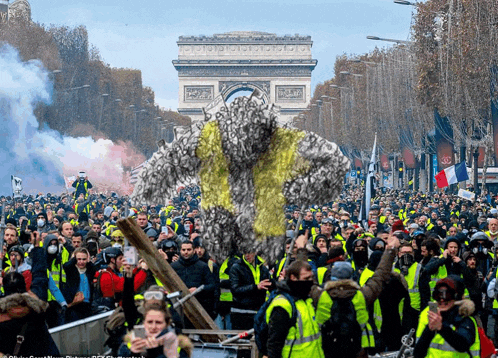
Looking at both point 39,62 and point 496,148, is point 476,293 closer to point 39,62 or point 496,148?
point 496,148

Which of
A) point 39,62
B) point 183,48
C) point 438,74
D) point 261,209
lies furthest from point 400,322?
point 183,48

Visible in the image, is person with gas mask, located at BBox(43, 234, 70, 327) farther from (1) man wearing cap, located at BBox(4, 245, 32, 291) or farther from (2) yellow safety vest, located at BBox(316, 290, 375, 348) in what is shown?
(2) yellow safety vest, located at BBox(316, 290, 375, 348)

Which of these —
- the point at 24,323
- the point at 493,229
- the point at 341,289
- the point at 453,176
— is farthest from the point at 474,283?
the point at 453,176

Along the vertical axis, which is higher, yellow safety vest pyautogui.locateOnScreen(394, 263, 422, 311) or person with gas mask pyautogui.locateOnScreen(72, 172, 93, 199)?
person with gas mask pyautogui.locateOnScreen(72, 172, 93, 199)

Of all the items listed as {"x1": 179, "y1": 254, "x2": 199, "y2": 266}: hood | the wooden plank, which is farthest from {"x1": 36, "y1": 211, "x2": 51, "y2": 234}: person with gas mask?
the wooden plank

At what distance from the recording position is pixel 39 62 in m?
50.4

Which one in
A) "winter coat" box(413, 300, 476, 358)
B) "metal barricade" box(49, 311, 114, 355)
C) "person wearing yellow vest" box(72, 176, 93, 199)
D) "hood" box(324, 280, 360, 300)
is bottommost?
"metal barricade" box(49, 311, 114, 355)

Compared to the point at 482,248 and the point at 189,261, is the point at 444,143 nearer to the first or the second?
the point at 482,248

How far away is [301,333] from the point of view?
6809 millimetres

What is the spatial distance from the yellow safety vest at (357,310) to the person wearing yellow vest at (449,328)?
2.26 ft

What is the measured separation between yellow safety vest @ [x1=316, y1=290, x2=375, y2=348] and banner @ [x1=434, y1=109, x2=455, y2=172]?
2970 centimetres

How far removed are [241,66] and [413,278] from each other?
11081cm

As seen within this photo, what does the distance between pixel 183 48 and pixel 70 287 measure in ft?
356

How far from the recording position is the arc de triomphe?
389ft
